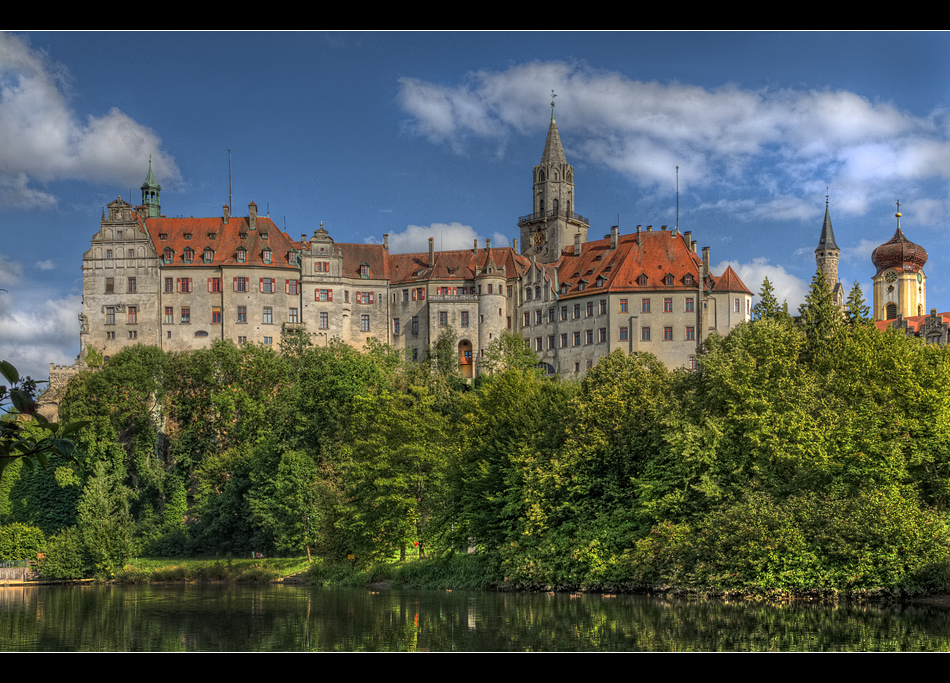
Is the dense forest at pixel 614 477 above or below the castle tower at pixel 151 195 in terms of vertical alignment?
below

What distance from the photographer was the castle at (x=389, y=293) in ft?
278

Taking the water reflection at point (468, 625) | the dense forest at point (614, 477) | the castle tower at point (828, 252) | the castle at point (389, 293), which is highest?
the castle tower at point (828, 252)

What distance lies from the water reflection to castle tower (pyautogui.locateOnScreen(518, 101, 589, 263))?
63183 mm

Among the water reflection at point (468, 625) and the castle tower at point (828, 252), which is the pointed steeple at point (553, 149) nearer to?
the castle tower at point (828, 252)

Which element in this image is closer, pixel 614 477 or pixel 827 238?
pixel 614 477

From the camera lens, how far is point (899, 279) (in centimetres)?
13588

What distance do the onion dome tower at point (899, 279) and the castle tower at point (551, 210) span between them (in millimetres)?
54374

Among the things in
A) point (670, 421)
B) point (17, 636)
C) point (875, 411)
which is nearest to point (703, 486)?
point (670, 421)

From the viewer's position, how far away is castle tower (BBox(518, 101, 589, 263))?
100 metres

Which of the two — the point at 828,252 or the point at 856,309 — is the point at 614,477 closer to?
the point at 856,309

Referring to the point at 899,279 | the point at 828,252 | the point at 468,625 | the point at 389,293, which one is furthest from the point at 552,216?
the point at 468,625

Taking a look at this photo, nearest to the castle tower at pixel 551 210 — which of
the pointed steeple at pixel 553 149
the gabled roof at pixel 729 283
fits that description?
the pointed steeple at pixel 553 149

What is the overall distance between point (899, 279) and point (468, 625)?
121 m
